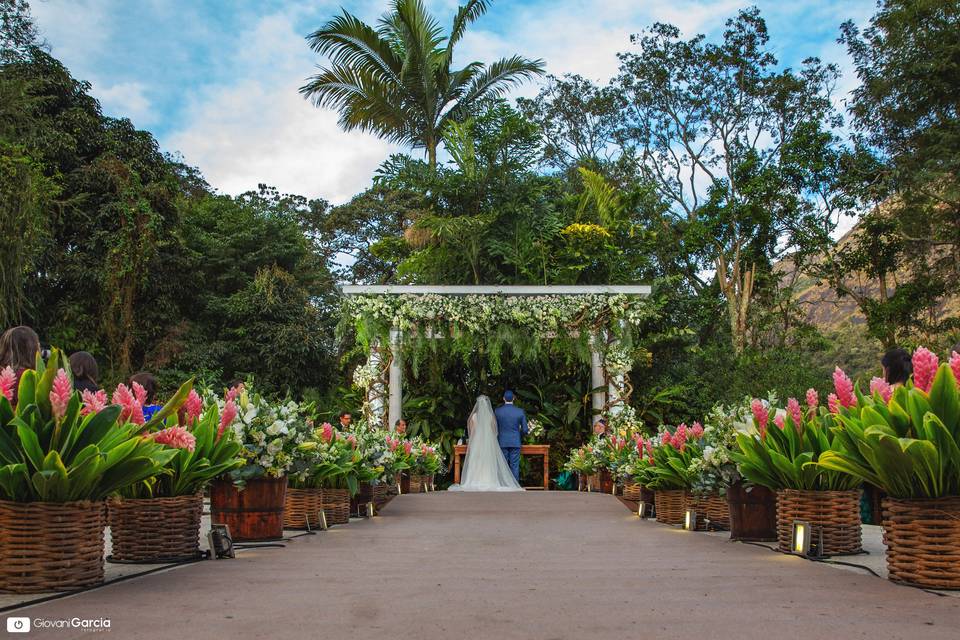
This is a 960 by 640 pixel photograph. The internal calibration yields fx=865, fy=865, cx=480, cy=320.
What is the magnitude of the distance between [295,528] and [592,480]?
23.7 ft

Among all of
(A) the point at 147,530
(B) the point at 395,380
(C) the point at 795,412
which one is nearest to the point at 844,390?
(C) the point at 795,412

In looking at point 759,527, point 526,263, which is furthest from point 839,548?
point 526,263

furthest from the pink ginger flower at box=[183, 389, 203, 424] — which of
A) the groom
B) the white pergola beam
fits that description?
the groom

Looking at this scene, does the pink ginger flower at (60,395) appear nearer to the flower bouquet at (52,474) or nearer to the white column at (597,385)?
the flower bouquet at (52,474)

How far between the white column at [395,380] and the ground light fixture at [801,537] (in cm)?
947

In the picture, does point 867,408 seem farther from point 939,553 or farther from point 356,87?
point 356,87

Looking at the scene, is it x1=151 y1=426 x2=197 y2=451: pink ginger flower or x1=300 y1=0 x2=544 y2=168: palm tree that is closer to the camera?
x1=151 y1=426 x2=197 y2=451: pink ginger flower

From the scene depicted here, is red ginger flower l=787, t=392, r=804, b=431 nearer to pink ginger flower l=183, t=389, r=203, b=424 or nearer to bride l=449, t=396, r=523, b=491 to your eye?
pink ginger flower l=183, t=389, r=203, b=424

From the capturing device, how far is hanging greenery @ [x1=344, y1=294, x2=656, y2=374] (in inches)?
510

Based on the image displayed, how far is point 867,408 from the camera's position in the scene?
3303mm

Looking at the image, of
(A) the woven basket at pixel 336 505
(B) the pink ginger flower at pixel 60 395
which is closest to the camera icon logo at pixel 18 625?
(B) the pink ginger flower at pixel 60 395

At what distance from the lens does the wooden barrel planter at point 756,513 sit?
199 inches

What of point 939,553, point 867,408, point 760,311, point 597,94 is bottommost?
point 939,553

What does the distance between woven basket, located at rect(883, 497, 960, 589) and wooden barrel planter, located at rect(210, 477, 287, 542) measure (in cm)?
330
